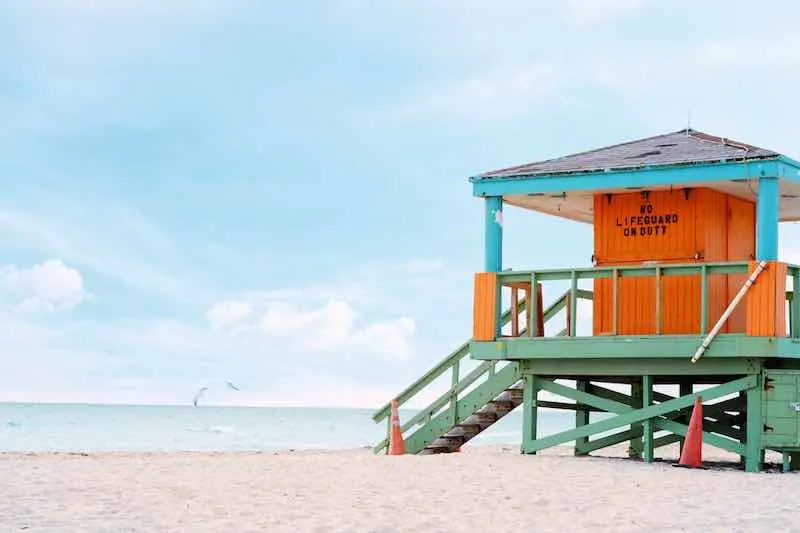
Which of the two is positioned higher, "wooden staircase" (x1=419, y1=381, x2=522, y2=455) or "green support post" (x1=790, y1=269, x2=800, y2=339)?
"green support post" (x1=790, y1=269, x2=800, y2=339)

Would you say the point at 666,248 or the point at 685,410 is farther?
the point at 685,410

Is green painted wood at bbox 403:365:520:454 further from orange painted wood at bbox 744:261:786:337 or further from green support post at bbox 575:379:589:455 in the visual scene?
orange painted wood at bbox 744:261:786:337

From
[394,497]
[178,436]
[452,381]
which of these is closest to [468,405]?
[452,381]

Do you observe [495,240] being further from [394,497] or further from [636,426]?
[394,497]

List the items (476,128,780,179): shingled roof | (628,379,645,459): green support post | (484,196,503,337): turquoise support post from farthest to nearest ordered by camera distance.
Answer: (628,379,645,459): green support post
(484,196,503,337): turquoise support post
(476,128,780,179): shingled roof

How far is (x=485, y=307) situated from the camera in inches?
702

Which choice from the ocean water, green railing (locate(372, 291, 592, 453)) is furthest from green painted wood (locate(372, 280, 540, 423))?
the ocean water

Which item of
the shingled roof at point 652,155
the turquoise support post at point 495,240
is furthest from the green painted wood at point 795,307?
the turquoise support post at point 495,240

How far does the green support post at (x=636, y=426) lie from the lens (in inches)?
732

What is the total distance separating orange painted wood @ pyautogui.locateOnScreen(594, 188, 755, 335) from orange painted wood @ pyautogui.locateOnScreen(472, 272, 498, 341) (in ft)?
5.09

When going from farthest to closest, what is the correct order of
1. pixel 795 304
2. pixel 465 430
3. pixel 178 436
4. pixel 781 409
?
pixel 178 436, pixel 465 430, pixel 795 304, pixel 781 409

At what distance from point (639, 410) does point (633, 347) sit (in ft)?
3.11

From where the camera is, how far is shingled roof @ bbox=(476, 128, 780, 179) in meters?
16.6

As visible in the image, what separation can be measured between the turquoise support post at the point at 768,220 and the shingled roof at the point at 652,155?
1.30 feet
